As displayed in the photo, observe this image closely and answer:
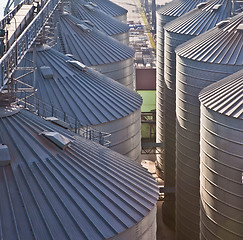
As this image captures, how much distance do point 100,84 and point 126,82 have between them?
956 cm

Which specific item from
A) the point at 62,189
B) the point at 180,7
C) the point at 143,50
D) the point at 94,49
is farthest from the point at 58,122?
the point at 143,50

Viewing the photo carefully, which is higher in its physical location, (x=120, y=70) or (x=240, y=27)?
(x=240, y=27)

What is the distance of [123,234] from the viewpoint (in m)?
24.0

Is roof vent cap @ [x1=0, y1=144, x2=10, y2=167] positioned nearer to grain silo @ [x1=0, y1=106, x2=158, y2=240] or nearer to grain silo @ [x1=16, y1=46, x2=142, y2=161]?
grain silo @ [x1=0, y1=106, x2=158, y2=240]

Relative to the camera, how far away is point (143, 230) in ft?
83.8

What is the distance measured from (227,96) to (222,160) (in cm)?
325

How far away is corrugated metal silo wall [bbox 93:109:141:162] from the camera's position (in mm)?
36531

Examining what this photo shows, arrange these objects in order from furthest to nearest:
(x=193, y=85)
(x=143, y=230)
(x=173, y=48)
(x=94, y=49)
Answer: (x=173, y=48) < (x=94, y=49) < (x=193, y=85) < (x=143, y=230)

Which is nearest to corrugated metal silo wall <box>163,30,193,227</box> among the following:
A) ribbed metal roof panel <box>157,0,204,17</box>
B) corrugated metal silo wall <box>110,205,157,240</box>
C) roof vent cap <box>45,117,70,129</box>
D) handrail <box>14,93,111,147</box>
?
ribbed metal roof panel <box>157,0,204,17</box>

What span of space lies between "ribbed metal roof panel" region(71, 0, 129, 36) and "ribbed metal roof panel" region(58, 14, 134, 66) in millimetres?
7166

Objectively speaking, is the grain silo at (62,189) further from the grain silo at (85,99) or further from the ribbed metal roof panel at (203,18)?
the ribbed metal roof panel at (203,18)

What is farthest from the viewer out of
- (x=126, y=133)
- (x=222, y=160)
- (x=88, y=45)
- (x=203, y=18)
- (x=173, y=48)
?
(x=173, y=48)

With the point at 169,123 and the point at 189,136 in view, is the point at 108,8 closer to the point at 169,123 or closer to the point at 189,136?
the point at 169,123

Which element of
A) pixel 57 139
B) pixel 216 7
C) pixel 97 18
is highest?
pixel 216 7
